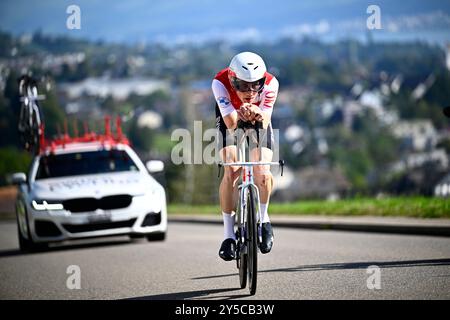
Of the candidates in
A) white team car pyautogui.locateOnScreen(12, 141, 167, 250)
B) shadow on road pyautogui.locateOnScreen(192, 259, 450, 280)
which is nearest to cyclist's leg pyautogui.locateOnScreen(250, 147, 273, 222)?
shadow on road pyautogui.locateOnScreen(192, 259, 450, 280)

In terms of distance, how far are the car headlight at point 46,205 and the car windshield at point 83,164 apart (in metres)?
1.26

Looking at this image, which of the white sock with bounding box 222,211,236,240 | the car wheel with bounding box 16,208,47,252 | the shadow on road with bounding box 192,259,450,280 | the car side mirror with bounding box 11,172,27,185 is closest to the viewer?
the white sock with bounding box 222,211,236,240

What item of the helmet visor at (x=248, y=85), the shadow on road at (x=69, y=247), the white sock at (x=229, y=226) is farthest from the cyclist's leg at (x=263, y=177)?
the shadow on road at (x=69, y=247)

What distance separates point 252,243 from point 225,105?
135 centimetres

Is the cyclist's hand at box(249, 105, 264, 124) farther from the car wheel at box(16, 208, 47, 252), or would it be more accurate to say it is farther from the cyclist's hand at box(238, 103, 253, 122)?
the car wheel at box(16, 208, 47, 252)

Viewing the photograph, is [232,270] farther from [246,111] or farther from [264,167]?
[246,111]

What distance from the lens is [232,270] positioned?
12.5m

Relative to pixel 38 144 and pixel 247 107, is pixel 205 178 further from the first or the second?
pixel 247 107

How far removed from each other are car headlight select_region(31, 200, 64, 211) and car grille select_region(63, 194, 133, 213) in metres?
0.09

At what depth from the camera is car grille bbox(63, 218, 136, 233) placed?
55.2ft

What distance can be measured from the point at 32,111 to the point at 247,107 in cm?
1136

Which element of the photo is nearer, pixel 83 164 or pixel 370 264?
pixel 370 264

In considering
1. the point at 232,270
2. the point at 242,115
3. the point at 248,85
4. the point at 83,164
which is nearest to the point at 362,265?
the point at 232,270

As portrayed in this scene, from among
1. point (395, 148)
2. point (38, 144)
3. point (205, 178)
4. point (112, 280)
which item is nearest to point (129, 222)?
point (38, 144)
